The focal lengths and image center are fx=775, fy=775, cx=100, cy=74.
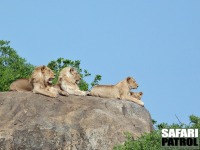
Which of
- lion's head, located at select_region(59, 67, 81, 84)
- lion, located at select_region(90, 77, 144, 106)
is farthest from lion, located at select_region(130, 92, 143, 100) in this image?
lion's head, located at select_region(59, 67, 81, 84)

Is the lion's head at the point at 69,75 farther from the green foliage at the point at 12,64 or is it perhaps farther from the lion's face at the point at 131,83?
the green foliage at the point at 12,64

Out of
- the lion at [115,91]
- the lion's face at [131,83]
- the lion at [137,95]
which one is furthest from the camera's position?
the lion's face at [131,83]

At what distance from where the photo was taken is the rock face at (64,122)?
30766mm

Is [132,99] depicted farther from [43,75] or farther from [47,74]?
[43,75]

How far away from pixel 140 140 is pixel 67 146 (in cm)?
521

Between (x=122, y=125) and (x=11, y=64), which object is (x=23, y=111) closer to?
(x=122, y=125)

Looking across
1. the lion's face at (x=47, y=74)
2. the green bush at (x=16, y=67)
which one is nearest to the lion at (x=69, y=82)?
the lion's face at (x=47, y=74)

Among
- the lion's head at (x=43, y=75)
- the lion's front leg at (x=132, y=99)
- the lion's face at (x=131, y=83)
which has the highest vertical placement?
the lion's face at (x=131, y=83)

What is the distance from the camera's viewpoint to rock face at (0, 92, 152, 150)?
30766 millimetres

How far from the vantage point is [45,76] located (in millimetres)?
33906

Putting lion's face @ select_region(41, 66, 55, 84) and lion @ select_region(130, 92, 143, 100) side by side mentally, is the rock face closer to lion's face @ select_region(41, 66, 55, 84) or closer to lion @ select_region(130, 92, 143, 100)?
lion's face @ select_region(41, 66, 55, 84)

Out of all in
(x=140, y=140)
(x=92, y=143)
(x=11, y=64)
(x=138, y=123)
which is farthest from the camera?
(x=11, y=64)

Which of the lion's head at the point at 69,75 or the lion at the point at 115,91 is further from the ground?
the lion's head at the point at 69,75

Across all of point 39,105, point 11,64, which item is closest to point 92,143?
point 39,105
